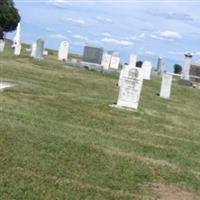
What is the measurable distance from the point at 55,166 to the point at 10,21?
5052cm

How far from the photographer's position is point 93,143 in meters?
10.9

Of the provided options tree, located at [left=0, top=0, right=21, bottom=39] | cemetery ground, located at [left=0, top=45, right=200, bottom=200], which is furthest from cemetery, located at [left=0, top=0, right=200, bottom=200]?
tree, located at [left=0, top=0, right=21, bottom=39]

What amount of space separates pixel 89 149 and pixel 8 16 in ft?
159

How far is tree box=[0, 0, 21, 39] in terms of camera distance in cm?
5641

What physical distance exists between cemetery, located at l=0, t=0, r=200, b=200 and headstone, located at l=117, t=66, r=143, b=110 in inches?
1.2

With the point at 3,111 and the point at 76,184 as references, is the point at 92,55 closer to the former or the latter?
the point at 3,111

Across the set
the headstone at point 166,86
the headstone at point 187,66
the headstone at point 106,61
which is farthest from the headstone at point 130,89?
the headstone at point 187,66

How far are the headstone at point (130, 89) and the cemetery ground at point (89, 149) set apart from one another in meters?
0.46

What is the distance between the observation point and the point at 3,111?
12.6m

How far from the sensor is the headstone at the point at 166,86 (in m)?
24.5

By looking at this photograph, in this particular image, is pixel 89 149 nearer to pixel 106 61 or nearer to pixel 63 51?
pixel 106 61

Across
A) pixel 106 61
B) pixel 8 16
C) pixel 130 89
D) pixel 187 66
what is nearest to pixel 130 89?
pixel 130 89

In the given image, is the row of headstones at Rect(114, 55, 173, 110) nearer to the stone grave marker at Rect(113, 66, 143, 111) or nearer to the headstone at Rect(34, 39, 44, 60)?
the stone grave marker at Rect(113, 66, 143, 111)

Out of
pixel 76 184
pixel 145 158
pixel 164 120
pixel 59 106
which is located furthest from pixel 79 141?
pixel 164 120
